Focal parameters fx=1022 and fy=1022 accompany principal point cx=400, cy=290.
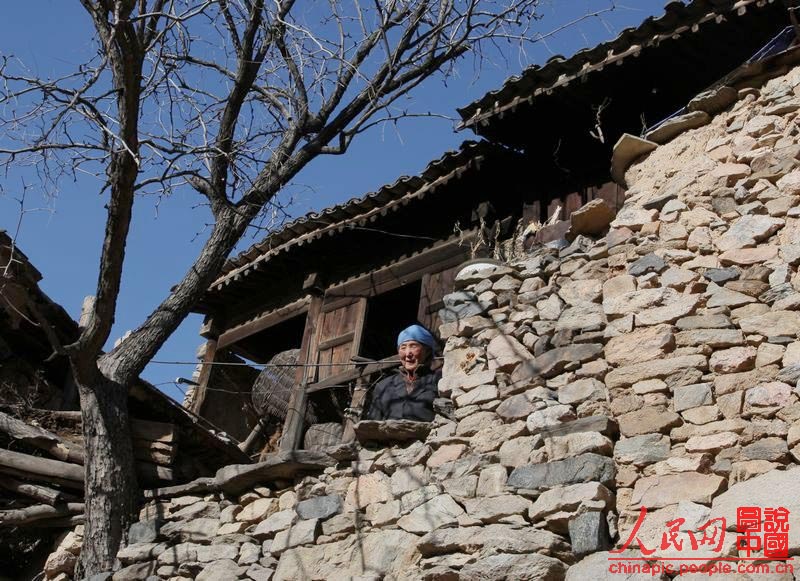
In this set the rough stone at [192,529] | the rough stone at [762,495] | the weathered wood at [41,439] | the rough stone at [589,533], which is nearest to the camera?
the rough stone at [762,495]

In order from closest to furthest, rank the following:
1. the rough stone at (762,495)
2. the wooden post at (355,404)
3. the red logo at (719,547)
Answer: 1. the red logo at (719,547)
2. the rough stone at (762,495)
3. the wooden post at (355,404)

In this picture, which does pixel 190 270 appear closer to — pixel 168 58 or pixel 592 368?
pixel 168 58

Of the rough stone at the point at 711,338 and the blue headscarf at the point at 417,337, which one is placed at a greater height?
the blue headscarf at the point at 417,337

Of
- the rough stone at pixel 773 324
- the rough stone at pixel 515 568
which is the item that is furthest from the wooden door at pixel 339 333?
the rough stone at pixel 773 324

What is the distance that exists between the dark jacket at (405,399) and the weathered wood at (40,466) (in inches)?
72.4

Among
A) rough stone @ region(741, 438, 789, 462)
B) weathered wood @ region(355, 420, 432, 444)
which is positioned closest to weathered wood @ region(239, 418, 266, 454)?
weathered wood @ region(355, 420, 432, 444)

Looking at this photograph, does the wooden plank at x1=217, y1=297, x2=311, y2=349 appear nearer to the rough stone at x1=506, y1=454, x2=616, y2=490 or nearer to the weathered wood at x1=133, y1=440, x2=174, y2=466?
the weathered wood at x1=133, y1=440, x2=174, y2=466

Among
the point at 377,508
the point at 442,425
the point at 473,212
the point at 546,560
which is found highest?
the point at 473,212

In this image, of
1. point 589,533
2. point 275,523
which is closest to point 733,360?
point 589,533

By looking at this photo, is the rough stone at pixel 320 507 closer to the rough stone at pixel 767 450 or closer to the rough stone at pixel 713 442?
the rough stone at pixel 713 442

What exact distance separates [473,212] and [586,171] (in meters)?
0.95

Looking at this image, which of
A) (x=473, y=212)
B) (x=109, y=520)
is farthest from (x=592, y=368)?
(x=473, y=212)

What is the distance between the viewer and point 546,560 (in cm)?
404

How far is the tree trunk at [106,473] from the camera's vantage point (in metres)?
5.77
